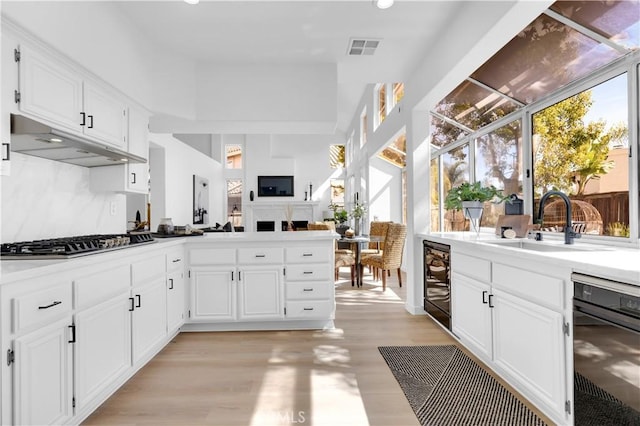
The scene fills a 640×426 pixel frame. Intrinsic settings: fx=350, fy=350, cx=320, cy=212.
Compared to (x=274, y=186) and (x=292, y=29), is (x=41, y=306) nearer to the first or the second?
(x=292, y=29)

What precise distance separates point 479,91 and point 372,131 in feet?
12.2

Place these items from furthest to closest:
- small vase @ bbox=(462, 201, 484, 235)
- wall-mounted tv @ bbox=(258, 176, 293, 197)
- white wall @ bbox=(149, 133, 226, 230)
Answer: wall-mounted tv @ bbox=(258, 176, 293, 197) → white wall @ bbox=(149, 133, 226, 230) → small vase @ bbox=(462, 201, 484, 235)

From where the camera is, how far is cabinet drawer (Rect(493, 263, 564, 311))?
1721mm

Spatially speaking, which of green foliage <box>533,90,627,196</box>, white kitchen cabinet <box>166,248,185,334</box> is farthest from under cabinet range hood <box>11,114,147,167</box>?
green foliage <box>533,90,627,196</box>

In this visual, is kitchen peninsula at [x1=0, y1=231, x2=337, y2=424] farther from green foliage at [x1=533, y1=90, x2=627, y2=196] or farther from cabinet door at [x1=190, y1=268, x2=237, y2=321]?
green foliage at [x1=533, y1=90, x2=627, y2=196]

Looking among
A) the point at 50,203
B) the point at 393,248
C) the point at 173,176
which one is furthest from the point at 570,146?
the point at 173,176

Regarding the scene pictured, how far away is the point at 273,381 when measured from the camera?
236 cm

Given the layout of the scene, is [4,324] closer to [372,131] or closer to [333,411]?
[333,411]

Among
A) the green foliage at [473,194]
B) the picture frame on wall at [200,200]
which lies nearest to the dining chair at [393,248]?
the green foliage at [473,194]

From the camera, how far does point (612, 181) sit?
2.26 metres

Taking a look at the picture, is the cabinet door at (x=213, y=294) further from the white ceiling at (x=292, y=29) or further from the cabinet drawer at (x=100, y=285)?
the white ceiling at (x=292, y=29)

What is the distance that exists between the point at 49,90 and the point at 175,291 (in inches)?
69.1

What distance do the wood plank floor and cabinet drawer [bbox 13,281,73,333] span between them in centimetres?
71

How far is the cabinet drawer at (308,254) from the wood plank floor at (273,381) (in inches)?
27.0
